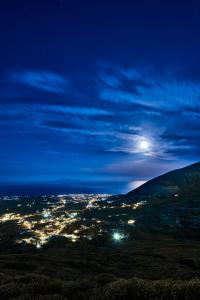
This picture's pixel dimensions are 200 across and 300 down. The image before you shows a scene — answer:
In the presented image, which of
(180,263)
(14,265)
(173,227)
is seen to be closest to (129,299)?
(14,265)

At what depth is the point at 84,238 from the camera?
504 ft

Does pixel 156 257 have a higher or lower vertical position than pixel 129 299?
lower

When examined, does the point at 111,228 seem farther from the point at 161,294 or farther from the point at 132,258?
the point at 161,294

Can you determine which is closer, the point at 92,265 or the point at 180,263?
the point at 92,265

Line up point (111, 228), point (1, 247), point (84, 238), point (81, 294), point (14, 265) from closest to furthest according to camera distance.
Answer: point (81, 294), point (14, 265), point (1, 247), point (84, 238), point (111, 228)

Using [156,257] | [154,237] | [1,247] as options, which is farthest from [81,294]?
[154,237]

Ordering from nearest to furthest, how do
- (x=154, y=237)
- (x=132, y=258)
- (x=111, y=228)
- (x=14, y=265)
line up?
(x=14, y=265)
(x=132, y=258)
(x=154, y=237)
(x=111, y=228)

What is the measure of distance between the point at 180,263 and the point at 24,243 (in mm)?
70711

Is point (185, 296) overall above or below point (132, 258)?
above

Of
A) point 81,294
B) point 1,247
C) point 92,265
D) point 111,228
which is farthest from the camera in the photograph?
point 111,228

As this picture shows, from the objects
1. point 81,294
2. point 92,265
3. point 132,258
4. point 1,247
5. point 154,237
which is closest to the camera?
point 81,294

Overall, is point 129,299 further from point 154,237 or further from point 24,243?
point 154,237

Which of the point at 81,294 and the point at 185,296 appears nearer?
the point at 185,296

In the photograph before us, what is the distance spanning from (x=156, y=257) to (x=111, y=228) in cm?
8197
